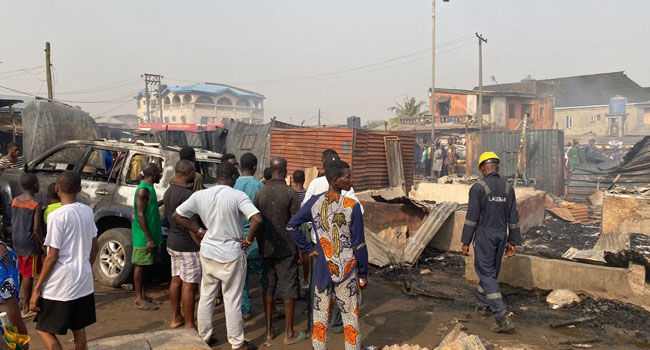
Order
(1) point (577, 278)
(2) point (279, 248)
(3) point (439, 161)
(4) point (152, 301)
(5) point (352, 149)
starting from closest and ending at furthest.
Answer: (2) point (279, 248)
(4) point (152, 301)
(1) point (577, 278)
(5) point (352, 149)
(3) point (439, 161)

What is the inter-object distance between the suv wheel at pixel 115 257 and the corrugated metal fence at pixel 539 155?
14568 mm

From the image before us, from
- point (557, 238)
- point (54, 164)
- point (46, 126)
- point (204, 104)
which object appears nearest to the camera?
point (54, 164)

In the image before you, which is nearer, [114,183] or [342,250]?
[342,250]

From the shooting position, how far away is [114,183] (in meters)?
6.25

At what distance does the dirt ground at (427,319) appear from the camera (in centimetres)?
462

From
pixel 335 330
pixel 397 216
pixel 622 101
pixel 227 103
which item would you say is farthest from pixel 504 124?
pixel 227 103

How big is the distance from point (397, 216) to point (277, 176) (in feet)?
13.7

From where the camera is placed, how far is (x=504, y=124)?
35281mm

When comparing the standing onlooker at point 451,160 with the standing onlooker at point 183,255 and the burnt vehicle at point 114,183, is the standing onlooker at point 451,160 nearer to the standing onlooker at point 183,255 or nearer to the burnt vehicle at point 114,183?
the burnt vehicle at point 114,183

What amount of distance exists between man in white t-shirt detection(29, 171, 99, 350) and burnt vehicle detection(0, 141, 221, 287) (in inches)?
94.1

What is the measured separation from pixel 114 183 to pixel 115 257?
1027mm

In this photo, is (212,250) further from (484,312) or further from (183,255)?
(484,312)

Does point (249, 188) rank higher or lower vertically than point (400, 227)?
higher

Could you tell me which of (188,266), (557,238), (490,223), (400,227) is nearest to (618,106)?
(557,238)
